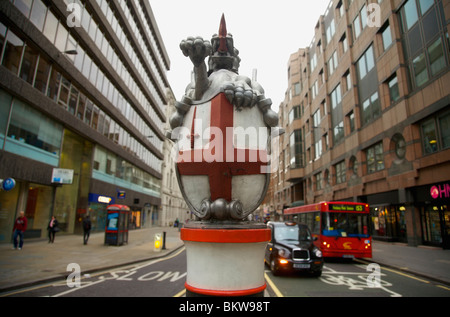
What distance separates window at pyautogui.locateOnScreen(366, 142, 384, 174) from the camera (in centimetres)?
2148

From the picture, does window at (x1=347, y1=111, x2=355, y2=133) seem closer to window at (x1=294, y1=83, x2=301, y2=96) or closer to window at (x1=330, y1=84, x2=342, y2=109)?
window at (x1=330, y1=84, x2=342, y2=109)

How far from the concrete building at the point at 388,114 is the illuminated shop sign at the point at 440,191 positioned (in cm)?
6

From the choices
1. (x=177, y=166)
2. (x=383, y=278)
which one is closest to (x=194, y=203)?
(x=177, y=166)

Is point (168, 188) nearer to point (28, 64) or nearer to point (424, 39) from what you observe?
point (28, 64)

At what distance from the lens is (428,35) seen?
16.5 metres

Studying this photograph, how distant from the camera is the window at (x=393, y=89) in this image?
19391mm

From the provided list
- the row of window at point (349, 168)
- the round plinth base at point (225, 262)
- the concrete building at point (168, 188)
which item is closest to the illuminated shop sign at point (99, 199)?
the concrete building at point (168, 188)

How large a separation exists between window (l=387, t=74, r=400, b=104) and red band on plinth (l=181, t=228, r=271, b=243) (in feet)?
70.1

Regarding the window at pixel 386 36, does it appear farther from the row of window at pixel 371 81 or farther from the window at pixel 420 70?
the window at pixel 420 70

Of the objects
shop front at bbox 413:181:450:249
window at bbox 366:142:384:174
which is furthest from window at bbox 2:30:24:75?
window at bbox 366:142:384:174

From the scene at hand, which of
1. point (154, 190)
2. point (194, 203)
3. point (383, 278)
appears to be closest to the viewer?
point (194, 203)

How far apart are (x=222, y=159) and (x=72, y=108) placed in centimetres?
2071
